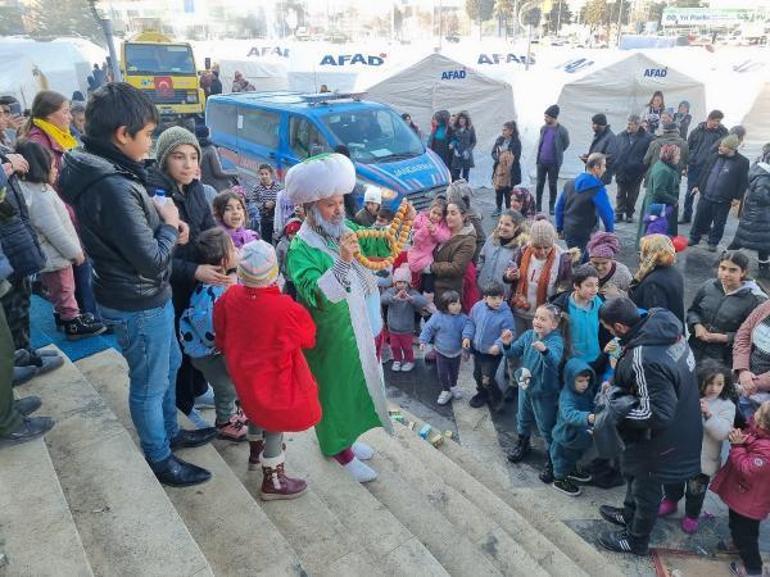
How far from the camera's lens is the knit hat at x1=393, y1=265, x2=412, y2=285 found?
17.4 feet

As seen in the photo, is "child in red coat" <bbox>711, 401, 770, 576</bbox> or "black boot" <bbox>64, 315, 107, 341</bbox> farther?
"black boot" <bbox>64, 315, 107, 341</bbox>

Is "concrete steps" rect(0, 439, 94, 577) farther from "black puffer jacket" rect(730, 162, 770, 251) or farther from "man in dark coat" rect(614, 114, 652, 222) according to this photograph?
"man in dark coat" rect(614, 114, 652, 222)

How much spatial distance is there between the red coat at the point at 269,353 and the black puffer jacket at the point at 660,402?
1.70m

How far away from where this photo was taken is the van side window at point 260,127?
31.5 feet

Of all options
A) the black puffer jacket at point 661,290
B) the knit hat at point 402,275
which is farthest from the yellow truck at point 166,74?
the black puffer jacket at point 661,290

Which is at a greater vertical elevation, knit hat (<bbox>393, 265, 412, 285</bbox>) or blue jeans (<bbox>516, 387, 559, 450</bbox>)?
knit hat (<bbox>393, 265, 412, 285</bbox>)

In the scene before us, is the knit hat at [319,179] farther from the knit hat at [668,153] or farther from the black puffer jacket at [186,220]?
the knit hat at [668,153]

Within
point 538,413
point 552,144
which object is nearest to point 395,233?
point 538,413

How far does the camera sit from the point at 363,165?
8.58 meters

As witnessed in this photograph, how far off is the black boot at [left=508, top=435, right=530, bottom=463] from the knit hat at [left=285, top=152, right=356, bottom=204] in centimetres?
262

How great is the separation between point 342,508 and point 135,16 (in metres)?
86.4

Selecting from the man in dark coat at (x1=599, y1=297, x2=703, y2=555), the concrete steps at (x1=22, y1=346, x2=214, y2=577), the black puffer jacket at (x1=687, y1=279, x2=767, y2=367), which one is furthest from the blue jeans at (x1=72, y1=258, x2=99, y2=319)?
the black puffer jacket at (x1=687, y1=279, x2=767, y2=367)

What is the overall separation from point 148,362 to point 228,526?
0.77m

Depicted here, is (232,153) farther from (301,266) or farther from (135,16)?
(135,16)
